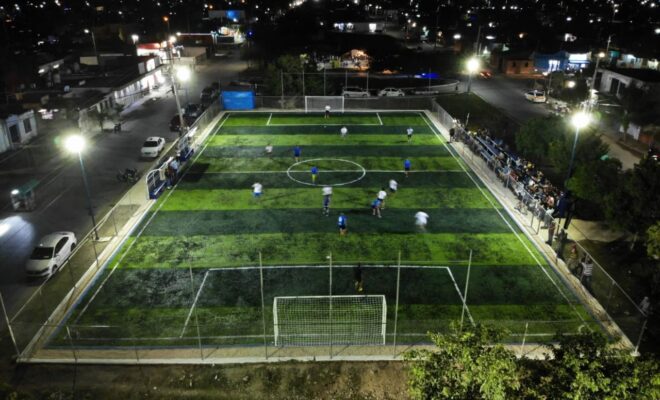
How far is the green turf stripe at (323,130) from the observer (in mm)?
44206

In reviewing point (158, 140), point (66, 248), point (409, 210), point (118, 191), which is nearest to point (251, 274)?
point (66, 248)

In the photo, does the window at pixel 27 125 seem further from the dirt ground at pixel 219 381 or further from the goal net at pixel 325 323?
the goal net at pixel 325 323

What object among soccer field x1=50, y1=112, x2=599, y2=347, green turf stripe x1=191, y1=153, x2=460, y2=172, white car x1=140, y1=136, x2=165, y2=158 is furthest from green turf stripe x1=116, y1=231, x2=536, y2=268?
white car x1=140, y1=136, x2=165, y2=158

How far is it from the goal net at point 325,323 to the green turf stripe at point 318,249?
14.2ft

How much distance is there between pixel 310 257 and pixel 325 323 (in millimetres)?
6044

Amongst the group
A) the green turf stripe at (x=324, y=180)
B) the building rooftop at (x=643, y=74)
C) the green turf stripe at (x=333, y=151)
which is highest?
the building rooftop at (x=643, y=74)

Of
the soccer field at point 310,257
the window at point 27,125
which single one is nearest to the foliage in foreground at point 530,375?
the soccer field at point 310,257

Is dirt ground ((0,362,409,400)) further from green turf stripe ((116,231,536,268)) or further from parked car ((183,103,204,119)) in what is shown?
parked car ((183,103,204,119))

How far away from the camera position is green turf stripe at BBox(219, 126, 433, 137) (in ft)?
145

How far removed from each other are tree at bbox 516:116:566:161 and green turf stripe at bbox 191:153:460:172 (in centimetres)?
490

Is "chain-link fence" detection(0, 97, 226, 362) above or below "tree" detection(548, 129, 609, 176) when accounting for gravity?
below

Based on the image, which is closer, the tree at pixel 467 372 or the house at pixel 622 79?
the tree at pixel 467 372

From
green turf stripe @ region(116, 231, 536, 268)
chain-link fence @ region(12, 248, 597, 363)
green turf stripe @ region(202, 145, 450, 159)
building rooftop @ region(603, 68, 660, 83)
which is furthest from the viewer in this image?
building rooftop @ region(603, 68, 660, 83)

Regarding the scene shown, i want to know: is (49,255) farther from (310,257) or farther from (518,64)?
(518,64)
